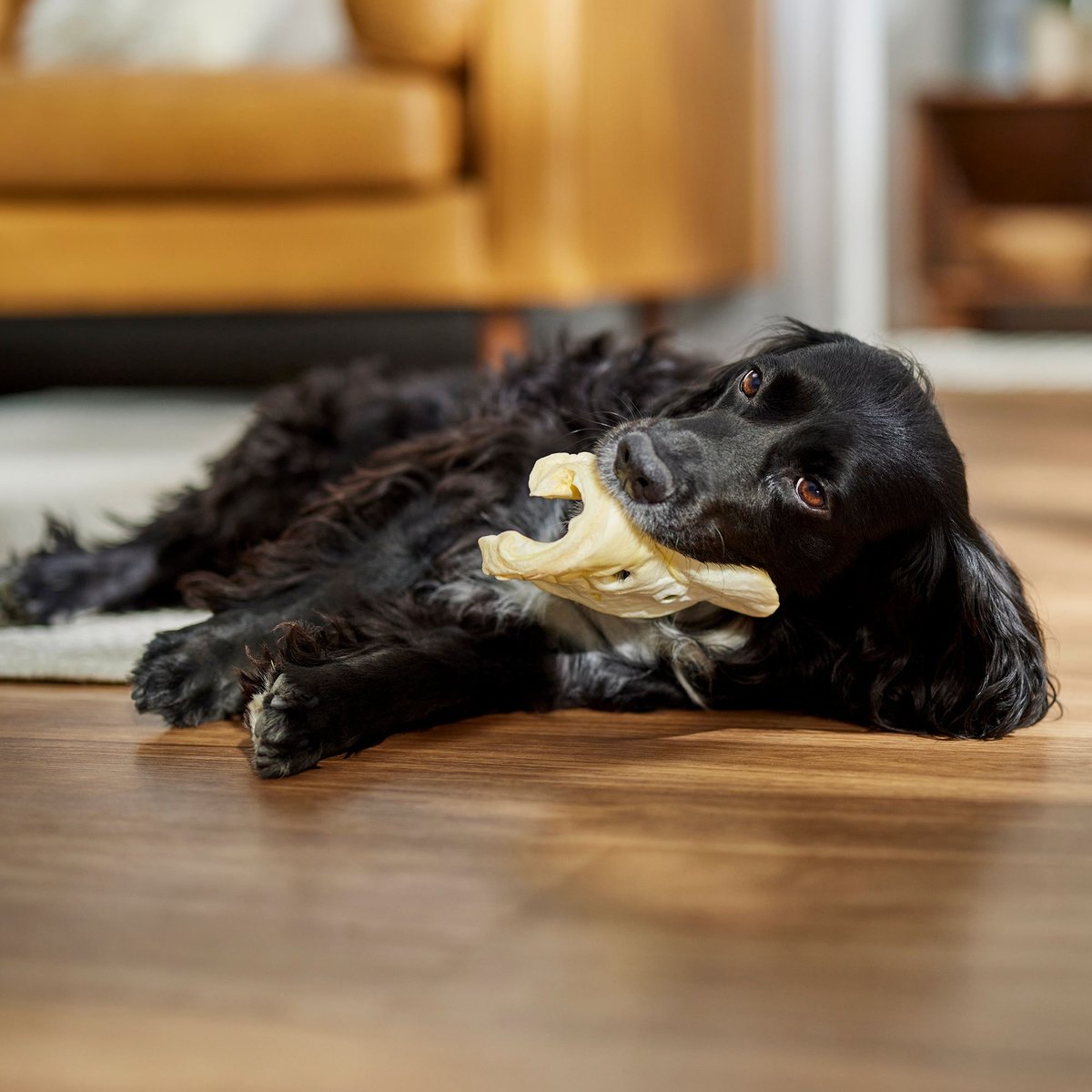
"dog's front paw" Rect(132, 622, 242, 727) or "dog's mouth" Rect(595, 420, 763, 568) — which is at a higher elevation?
"dog's mouth" Rect(595, 420, 763, 568)

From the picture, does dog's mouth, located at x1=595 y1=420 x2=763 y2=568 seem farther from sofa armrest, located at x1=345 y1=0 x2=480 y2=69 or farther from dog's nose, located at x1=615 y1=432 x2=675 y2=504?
sofa armrest, located at x1=345 y1=0 x2=480 y2=69

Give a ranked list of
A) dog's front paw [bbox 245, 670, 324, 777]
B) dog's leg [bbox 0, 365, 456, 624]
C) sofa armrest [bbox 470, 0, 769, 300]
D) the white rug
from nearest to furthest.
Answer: dog's front paw [bbox 245, 670, 324, 777] < the white rug < dog's leg [bbox 0, 365, 456, 624] < sofa armrest [bbox 470, 0, 769, 300]

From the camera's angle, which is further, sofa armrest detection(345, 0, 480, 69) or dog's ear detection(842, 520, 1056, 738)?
sofa armrest detection(345, 0, 480, 69)

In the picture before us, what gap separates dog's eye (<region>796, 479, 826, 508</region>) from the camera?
1.46 meters

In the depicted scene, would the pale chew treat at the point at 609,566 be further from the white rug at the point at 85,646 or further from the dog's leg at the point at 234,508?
the dog's leg at the point at 234,508

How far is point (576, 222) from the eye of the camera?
4062 millimetres

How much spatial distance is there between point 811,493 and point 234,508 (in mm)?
936

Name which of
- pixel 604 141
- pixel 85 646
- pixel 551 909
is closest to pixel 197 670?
pixel 85 646

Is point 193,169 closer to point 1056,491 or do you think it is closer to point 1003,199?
point 1056,491

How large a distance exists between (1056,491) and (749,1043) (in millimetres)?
2494

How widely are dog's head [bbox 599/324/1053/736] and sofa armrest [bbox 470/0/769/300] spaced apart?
7.98 feet

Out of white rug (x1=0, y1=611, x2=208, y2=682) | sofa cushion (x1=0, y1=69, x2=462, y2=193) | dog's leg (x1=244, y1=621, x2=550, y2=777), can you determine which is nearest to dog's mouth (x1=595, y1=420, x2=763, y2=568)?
dog's leg (x1=244, y1=621, x2=550, y2=777)

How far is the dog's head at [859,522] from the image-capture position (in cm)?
145

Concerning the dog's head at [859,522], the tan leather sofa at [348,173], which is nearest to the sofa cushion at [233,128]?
the tan leather sofa at [348,173]
